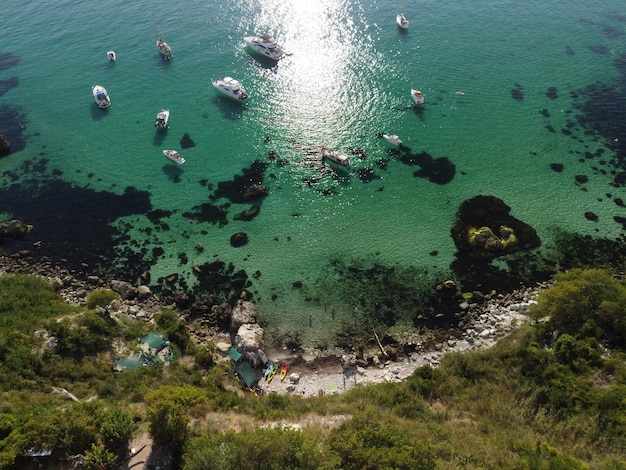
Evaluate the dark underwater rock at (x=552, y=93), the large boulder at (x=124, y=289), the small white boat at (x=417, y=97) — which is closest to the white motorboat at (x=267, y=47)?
the small white boat at (x=417, y=97)

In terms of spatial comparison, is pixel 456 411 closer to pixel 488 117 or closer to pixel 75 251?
pixel 75 251

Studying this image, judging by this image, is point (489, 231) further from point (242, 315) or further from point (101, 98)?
point (101, 98)

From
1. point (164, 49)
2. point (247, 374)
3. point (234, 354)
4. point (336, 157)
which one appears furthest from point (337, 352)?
point (164, 49)

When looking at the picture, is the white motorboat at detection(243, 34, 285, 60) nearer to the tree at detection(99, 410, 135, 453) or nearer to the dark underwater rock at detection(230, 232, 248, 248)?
the dark underwater rock at detection(230, 232, 248, 248)

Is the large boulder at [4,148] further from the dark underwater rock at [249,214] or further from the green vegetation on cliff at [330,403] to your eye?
the dark underwater rock at [249,214]

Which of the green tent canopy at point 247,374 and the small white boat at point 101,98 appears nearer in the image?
the green tent canopy at point 247,374
